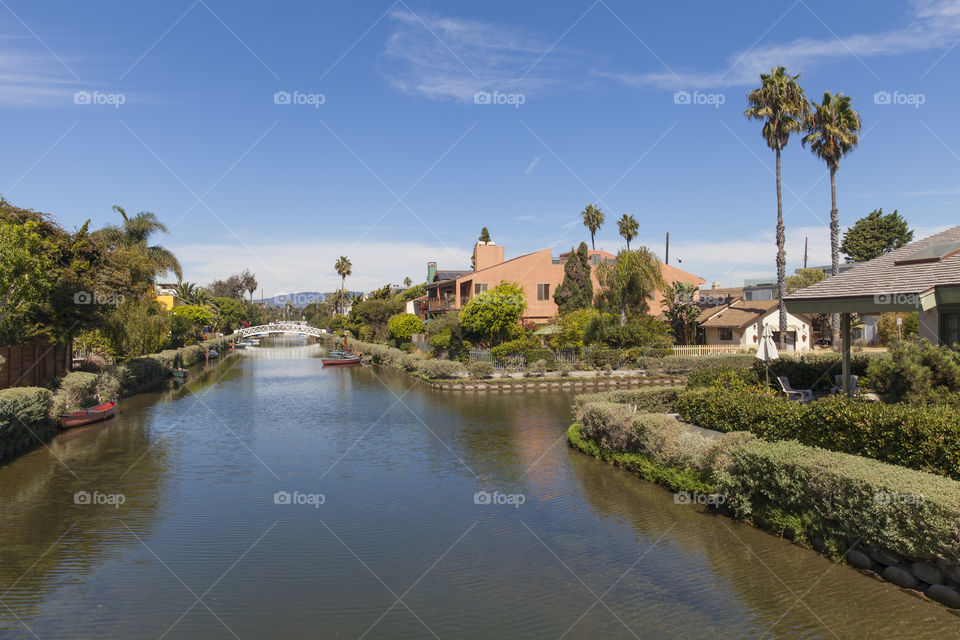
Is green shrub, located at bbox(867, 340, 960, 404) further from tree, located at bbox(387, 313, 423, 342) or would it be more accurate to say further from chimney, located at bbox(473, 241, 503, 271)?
tree, located at bbox(387, 313, 423, 342)

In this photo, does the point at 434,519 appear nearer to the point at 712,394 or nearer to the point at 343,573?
the point at 343,573

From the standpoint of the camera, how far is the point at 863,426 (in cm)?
1276

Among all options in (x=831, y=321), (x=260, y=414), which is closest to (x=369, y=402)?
(x=260, y=414)

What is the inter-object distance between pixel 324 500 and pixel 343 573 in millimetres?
5297

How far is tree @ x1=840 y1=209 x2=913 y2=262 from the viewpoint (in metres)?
73.9

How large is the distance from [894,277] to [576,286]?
4270cm

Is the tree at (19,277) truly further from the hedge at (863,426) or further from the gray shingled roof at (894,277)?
the gray shingled roof at (894,277)

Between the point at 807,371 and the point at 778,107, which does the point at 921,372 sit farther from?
the point at 778,107

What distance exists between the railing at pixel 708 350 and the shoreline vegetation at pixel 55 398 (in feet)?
127

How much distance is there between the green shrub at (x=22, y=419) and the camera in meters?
21.1

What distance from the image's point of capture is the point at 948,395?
1426 centimetres

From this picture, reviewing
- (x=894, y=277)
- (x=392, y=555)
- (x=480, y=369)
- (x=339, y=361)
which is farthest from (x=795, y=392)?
(x=339, y=361)

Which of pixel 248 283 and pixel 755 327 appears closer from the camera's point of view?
pixel 755 327

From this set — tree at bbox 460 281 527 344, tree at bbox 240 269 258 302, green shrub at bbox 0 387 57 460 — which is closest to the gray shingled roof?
green shrub at bbox 0 387 57 460
